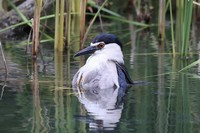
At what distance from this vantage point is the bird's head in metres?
7.66

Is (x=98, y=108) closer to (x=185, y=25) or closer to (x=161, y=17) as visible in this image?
(x=185, y=25)

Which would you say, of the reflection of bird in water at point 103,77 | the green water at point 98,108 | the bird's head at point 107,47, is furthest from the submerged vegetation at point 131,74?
the bird's head at point 107,47

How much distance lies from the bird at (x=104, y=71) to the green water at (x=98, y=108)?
14cm

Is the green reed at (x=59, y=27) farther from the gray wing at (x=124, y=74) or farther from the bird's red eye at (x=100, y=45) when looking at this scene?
the gray wing at (x=124, y=74)

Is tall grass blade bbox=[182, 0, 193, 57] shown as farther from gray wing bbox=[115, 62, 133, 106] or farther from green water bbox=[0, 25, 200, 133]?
gray wing bbox=[115, 62, 133, 106]

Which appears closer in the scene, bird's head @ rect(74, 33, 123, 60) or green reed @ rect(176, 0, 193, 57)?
bird's head @ rect(74, 33, 123, 60)

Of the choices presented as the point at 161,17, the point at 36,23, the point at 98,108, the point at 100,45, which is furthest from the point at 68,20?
the point at 98,108

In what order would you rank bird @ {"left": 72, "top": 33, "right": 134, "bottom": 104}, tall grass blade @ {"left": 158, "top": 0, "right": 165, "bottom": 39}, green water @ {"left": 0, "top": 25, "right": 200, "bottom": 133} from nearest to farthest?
green water @ {"left": 0, "top": 25, "right": 200, "bottom": 133}
bird @ {"left": 72, "top": 33, "right": 134, "bottom": 104}
tall grass blade @ {"left": 158, "top": 0, "right": 165, "bottom": 39}

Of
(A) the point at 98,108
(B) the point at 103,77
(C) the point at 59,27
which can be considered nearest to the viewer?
(A) the point at 98,108

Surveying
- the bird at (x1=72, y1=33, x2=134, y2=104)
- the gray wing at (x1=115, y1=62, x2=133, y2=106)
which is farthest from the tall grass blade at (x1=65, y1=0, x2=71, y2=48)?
the gray wing at (x1=115, y1=62, x2=133, y2=106)

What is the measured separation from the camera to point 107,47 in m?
7.68

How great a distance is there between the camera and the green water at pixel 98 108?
18.4 feet

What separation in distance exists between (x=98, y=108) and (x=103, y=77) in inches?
40.1

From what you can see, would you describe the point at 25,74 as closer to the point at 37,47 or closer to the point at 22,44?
the point at 37,47
